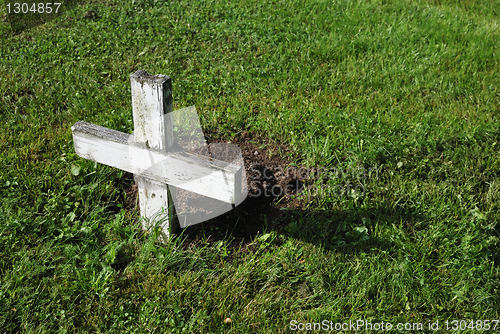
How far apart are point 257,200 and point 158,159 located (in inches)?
38.1

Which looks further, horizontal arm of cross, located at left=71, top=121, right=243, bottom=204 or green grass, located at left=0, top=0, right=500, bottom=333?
green grass, located at left=0, top=0, right=500, bottom=333

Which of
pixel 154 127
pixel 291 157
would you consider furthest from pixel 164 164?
pixel 291 157

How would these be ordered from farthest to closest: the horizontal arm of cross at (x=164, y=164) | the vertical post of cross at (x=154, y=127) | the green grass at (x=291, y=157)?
the green grass at (x=291, y=157) < the horizontal arm of cross at (x=164, y=164) < the vertical post of cross at (x=154, y=127)

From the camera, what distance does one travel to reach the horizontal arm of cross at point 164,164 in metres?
2.07

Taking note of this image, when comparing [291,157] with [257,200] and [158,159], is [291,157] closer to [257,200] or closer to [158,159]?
[257,200]

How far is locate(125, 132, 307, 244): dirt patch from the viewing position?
8.79 ft

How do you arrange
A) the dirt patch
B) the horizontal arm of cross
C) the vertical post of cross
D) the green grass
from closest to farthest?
the vertical post of cross, the horizontal arm of cross, the green grass, the dirt patch

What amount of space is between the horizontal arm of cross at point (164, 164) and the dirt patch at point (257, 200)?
509 millimetres

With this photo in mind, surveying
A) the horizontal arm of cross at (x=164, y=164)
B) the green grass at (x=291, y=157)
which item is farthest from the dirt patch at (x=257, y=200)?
the horizontal arm of cross at (x=164, y=164)

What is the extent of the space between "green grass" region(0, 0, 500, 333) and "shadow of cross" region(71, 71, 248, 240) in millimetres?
249

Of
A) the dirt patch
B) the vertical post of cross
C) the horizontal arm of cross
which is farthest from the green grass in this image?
the horizontal arm of cross

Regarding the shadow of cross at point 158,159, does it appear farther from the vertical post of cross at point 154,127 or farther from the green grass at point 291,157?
the green grass at point 291,157

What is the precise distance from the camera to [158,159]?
85.8 inches

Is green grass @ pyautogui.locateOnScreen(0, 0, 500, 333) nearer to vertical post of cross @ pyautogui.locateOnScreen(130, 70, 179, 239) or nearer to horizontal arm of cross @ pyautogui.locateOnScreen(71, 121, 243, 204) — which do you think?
vertical post of cross @ pyautogui.locateOnScreen(130, 70, 179, 239)
